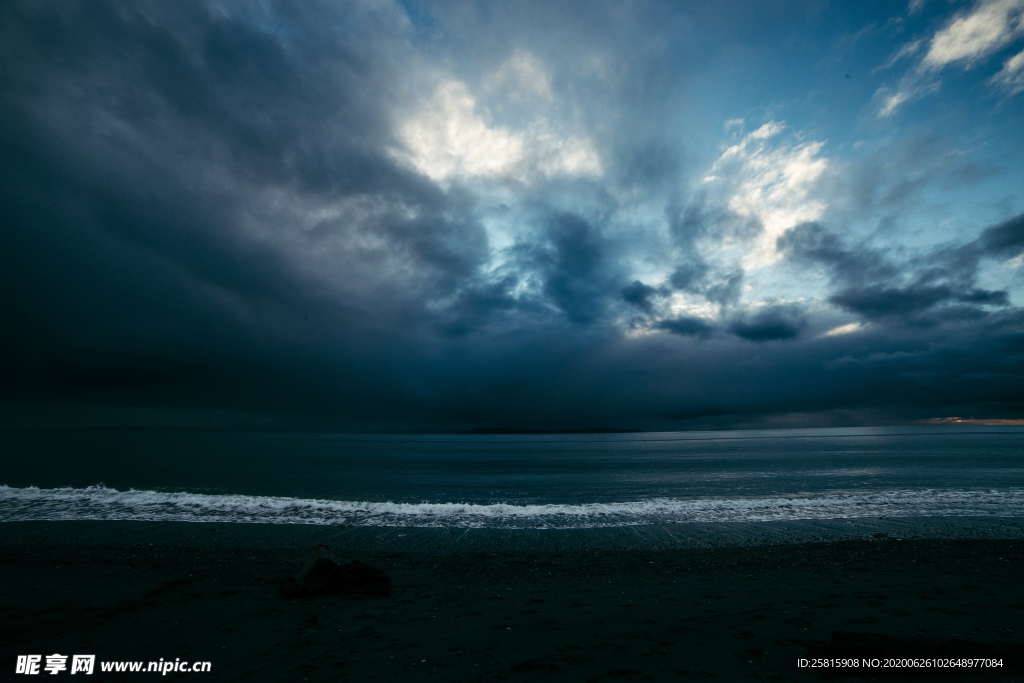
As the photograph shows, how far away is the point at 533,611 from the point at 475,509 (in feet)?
55.6

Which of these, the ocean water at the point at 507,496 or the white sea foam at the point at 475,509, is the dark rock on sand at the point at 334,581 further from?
the white sea foam at the point at 475,509

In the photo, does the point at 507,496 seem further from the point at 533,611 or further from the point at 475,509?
the point at 533,611

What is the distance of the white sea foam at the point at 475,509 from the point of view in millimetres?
23250

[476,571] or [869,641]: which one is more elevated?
[869,641]

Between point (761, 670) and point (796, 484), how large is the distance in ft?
126

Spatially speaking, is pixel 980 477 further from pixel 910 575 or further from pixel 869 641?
pixel 869 641

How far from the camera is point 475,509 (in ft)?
87.9

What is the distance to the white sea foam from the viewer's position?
2325 cm

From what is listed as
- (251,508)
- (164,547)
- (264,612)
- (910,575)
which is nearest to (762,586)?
(910,575)

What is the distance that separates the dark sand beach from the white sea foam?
21.4ft

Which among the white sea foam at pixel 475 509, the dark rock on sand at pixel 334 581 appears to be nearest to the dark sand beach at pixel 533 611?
the dark rock on sand at pixel 334 581

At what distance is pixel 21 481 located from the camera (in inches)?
1485

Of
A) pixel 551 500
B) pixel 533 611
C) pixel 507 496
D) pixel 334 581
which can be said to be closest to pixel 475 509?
pixel 551 500

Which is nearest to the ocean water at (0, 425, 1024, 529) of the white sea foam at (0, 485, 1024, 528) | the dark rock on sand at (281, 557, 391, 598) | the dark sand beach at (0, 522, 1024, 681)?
the white sea foam at (0, 485, 1024, 528)
